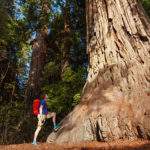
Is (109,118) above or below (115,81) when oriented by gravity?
below

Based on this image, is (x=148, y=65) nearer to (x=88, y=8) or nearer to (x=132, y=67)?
(x=132, y=67)

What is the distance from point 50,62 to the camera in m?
9.25

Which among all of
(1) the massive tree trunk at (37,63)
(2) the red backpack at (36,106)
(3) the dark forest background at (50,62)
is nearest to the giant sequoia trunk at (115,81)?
(2) the red backpack at (36,106)

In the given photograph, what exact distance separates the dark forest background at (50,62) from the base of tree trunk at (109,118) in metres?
2.72

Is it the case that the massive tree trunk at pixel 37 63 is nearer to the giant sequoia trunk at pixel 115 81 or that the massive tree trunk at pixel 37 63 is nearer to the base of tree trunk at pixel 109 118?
the giant sequoia trunk at pixel 115 81

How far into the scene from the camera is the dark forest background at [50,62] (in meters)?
7.29

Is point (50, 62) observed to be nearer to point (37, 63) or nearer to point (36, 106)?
point (37, 63)

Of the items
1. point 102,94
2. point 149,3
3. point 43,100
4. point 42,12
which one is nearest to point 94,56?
point 102,94

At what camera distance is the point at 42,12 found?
26.3 feet

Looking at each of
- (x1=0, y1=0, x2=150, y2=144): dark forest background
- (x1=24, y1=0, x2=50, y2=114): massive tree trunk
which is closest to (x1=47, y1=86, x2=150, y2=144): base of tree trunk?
(x1=0, y1=0, x2=150, y2=144): dark forest background

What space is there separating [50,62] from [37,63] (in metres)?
0.83

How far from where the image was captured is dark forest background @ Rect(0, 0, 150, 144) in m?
7.29

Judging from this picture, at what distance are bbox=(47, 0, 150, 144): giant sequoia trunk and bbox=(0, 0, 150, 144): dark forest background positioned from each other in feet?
8.21

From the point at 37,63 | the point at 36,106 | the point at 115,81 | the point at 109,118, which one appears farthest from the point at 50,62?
the point at 109,118
